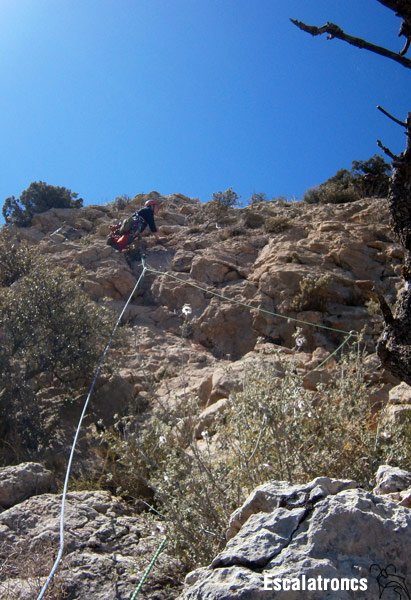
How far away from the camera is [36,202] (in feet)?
56.4

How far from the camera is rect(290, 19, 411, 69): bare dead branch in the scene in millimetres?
3812

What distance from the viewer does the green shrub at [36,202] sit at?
16438 mm

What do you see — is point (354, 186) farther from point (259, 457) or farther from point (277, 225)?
point (259, 457)

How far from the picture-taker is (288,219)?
13.6 m

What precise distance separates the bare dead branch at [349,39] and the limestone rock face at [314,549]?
262 cm

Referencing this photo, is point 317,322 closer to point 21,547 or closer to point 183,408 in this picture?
point 183,408

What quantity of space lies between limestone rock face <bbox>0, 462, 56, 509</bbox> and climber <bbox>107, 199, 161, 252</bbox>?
8537 mm

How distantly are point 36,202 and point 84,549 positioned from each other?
14430 mm

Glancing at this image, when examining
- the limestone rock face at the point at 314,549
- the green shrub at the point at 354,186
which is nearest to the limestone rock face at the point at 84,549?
the limestone rock face at the point at 314,549

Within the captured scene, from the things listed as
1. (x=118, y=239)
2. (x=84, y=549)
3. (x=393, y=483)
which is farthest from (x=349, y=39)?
(x=118, y=239)

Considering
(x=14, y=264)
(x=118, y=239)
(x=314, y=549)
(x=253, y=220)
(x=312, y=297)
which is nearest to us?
(x=314, y=549)

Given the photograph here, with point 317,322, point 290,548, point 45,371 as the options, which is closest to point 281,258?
point 317,322

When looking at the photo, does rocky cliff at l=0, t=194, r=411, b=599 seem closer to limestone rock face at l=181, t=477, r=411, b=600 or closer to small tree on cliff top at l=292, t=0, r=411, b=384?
limestone rock face at l=181, t=477, r=411, b=600

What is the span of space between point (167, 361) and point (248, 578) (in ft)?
24.1
